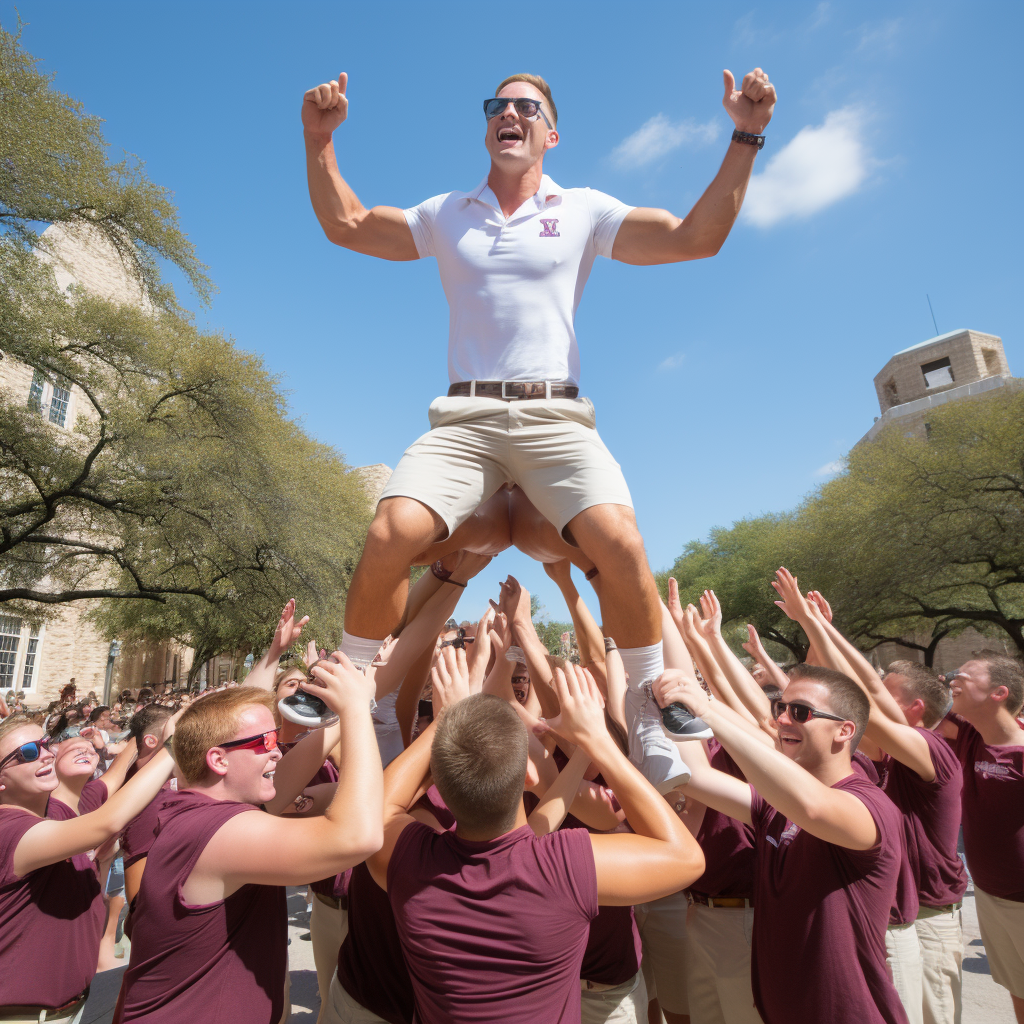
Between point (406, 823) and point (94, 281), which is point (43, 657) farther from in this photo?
point (406, 823)

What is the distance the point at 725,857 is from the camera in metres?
3.42

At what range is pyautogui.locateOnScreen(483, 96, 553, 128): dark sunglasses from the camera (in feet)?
9.96

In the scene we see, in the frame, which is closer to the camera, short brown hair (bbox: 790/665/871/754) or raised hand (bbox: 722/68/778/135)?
short brown hair (bbox: 790/665/871/754)

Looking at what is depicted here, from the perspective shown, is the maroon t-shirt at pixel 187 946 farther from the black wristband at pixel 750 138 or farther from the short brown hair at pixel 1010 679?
the short brown hair at pixel 1010 679

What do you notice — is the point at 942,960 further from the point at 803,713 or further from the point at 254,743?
the point at 254,743

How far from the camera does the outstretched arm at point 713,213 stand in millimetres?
2801

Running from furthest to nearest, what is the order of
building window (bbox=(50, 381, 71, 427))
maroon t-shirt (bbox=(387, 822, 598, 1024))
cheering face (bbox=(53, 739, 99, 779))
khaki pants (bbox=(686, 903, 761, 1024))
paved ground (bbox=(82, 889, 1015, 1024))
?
building window (bbox=(50, 381, 71, 427)) → paved ground (bbox=(82, 889, 1015, 1024)) → cheering face (bbox=(53, 739, 99, 779)) → khaki pants (bbox=(686, 903, 761, 1024)) → maroon t-shirt (bbox=(387, 822, 598, 1024))

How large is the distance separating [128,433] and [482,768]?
1650 cm

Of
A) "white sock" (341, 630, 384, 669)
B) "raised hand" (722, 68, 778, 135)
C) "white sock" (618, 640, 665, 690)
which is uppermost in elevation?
"raised hand" (722, 68, 778, 135)

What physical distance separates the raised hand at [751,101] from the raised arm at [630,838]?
208 cm

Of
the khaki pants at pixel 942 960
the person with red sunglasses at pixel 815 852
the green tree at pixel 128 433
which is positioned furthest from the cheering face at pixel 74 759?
the green tree at pixel 128 433

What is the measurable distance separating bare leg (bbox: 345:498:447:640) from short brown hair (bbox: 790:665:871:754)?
1.41 meters

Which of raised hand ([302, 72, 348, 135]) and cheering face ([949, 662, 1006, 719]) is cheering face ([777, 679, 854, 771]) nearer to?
cheering face ([949, 662, 1006, 719])

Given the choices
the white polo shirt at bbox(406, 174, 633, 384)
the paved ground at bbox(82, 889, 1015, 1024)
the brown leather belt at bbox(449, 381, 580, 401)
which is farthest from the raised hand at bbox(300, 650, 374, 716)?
the paved ground at bbox(82, 889, 1015, 1024)
